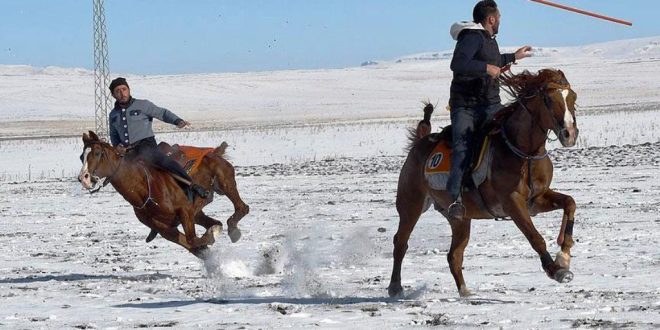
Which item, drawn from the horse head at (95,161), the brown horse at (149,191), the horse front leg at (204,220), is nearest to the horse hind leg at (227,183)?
the horse front leg at (204,220)

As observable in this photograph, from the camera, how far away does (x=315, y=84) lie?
116 metres

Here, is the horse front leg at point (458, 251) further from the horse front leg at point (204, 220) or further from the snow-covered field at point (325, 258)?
the horse front leg at point (204, 220)

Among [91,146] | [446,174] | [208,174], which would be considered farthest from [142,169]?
[446,174]

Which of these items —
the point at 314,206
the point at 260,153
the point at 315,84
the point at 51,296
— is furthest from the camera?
the point at 315,84

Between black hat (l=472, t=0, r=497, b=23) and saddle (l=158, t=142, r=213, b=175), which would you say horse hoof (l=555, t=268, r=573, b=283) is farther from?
saddle (l=158, t=142, r=213, b=175)

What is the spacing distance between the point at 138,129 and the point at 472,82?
4.68m

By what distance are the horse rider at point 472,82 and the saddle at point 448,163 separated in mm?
76

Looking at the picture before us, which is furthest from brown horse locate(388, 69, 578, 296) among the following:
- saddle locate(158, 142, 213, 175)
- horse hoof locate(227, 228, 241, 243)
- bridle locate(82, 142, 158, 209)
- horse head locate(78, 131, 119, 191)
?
saddle locate(158, 142, 213, 175)

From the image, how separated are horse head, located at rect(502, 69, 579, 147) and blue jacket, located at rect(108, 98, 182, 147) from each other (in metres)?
4.94

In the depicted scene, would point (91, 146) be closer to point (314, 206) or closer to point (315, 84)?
point (314, 206)

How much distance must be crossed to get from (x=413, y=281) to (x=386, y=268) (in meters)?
1.21

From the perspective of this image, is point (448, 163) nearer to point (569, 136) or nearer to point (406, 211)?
point (406, 211)

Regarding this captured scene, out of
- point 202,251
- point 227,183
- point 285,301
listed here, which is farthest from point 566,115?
point 227,183

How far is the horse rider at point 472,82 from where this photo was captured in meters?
9.83
